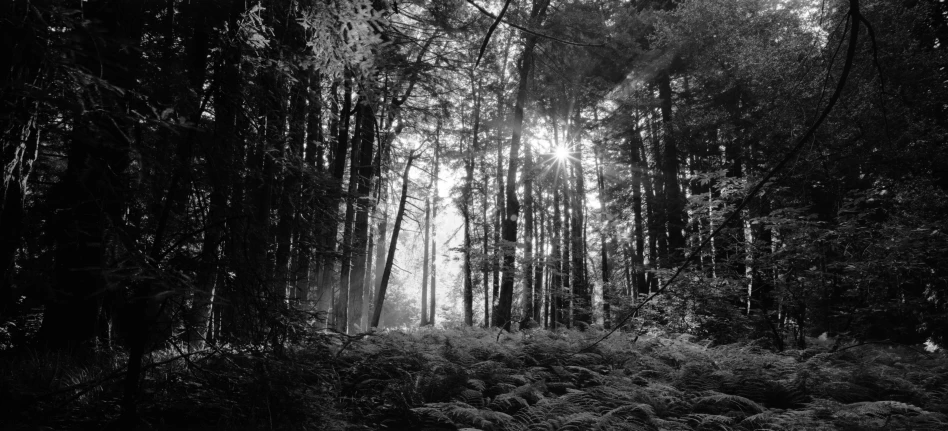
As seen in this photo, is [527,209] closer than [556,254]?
Yes

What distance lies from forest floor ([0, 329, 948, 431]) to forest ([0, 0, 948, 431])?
4 cm

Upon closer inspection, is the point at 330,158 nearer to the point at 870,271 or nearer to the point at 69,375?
the point at 69,375

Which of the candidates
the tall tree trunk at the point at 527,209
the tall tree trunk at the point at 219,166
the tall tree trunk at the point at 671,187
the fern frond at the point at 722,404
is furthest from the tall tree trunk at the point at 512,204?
the tall tree trunk at the point at 219,166

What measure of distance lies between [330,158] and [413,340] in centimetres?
595

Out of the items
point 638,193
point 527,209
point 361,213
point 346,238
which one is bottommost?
point 346,238

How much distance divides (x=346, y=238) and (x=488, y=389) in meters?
3.87

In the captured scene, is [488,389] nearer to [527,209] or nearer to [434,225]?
[527,209]

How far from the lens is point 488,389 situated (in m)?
5.67

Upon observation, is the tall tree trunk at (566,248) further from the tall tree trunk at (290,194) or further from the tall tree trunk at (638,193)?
the tall tree trunk at (290,194)

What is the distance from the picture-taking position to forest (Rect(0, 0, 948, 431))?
2875 mm

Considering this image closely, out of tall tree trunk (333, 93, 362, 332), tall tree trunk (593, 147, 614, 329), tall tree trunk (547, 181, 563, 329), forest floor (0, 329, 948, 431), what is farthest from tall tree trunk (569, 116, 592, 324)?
forest floor (0, 329, 948, 431)

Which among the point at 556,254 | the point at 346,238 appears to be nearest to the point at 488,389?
the point at 346,238

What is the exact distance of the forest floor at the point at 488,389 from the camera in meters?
3.64

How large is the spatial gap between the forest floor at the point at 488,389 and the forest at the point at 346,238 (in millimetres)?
35
